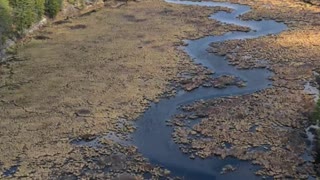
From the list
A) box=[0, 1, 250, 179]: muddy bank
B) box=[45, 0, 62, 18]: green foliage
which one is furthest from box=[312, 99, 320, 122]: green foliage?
box=[45, 0, 62, 18]: green foliage

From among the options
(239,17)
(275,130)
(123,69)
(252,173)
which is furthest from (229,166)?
(239,17)

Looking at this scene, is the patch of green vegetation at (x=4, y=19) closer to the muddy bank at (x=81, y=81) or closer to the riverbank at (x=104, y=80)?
the muddy bank at (x=81, y=81)

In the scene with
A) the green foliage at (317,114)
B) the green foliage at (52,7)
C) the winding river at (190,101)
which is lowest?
the winding river at (190,101)

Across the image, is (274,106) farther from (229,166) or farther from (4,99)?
(4,99)

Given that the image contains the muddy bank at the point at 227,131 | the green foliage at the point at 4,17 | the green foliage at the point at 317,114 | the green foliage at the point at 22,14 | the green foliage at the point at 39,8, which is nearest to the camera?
the muddy bank at the point at 227,131

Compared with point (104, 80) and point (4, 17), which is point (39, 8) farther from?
point (104, 80)

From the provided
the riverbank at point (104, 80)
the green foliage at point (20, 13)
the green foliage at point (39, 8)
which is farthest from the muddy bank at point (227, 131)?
the green foliage at point (39, 8)
